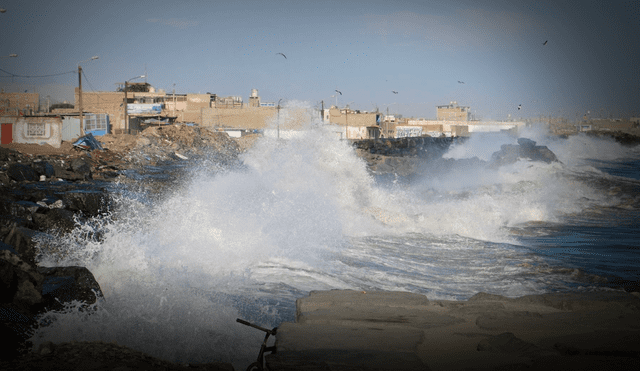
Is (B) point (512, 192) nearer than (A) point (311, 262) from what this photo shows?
No

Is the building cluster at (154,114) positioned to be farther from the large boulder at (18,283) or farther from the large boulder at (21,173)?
the large boulder at (18,283)

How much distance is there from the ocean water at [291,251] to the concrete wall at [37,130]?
518 inches

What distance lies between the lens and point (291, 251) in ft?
30.6

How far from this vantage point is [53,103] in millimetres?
59594

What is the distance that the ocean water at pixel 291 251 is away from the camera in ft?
16.1

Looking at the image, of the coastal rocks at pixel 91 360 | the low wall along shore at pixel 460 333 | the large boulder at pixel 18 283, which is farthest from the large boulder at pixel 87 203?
the coastal rocks at pixel 91 360

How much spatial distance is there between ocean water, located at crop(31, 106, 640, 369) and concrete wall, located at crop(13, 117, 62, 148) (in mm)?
13159

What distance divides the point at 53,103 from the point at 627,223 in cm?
6290

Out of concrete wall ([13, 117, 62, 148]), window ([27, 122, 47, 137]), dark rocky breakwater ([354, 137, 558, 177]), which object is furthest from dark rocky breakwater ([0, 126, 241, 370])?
dark rocky breakwater ([354, 137, 558, 177])

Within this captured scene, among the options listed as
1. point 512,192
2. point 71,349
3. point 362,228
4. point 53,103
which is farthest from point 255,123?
point 71,349

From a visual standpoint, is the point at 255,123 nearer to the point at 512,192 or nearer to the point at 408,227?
the point at 512,192

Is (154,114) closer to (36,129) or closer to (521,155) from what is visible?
(36,129)

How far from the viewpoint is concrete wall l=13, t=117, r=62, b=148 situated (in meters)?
25.2

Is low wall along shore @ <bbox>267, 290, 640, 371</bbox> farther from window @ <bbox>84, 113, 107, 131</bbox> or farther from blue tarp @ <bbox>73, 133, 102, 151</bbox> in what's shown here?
window @ <bbox>84, 113, 107, 131</bbox>
